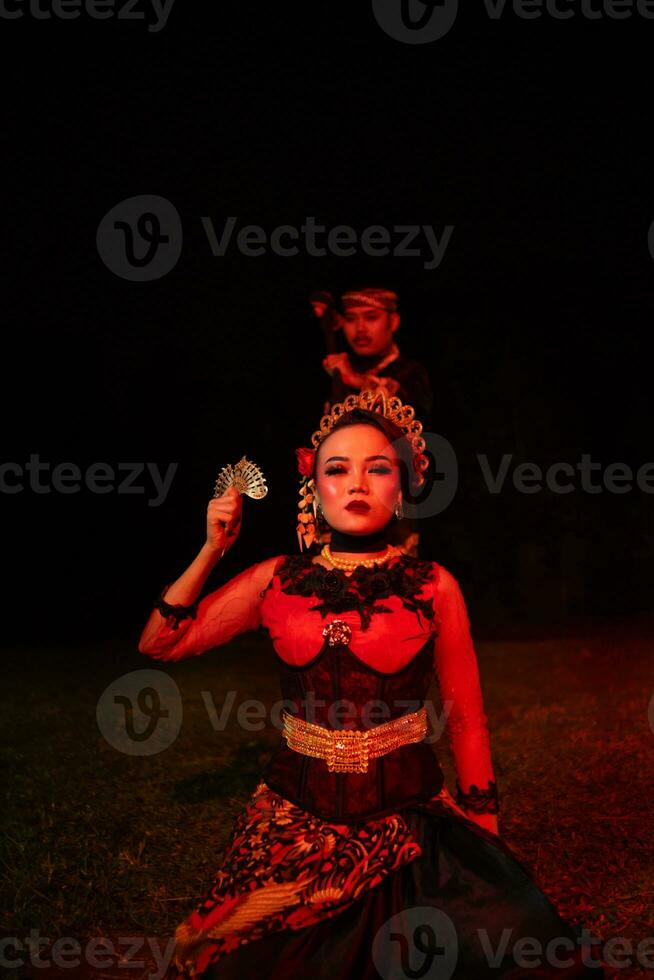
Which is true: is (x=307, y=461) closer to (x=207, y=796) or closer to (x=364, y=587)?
(x=364, y=587)

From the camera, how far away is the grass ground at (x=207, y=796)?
3309 mm

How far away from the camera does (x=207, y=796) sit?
4652 millimetres

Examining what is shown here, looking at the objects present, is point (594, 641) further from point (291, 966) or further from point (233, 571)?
point (291, 966)

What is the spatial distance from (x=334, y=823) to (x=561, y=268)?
7.63m

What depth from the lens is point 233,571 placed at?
35.6 ft

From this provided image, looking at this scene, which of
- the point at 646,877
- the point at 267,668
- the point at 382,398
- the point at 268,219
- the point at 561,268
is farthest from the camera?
the point at 561,268

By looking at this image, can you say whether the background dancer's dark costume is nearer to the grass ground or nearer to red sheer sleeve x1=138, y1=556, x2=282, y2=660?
red sheer sleeve x1=138, y1=556, x2=282, y2=660

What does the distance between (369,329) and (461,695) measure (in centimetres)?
219

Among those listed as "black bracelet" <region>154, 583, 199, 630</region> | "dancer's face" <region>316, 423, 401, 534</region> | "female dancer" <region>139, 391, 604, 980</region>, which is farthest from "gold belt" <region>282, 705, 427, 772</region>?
"dancer's face" <region>316, 423, 401, 534</region>

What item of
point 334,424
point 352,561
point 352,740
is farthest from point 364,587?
point 334,424

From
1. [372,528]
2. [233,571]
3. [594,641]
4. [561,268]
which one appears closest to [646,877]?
[372,528]

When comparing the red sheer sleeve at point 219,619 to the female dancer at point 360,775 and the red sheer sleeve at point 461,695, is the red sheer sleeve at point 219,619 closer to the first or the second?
the female dancer at point 360,775

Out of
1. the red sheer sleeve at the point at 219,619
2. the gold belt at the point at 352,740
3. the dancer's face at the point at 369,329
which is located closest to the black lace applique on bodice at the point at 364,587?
the red sheer sleeve at the point at 219,619

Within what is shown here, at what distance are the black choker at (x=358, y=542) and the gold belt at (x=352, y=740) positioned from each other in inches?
18.9
